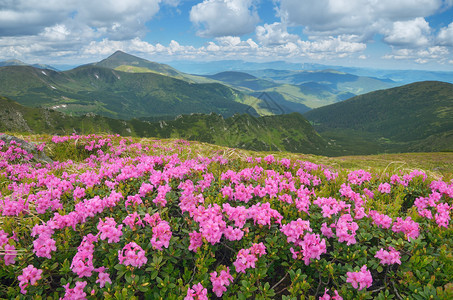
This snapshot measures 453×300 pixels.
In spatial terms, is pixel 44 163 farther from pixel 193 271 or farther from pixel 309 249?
pixel 309 249

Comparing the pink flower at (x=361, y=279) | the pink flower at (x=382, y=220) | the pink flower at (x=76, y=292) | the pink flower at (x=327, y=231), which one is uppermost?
the pink flower at (x=382, y=220)

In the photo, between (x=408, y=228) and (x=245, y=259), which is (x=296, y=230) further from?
(x=408, y=228)

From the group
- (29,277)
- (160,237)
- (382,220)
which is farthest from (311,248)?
(29,277)

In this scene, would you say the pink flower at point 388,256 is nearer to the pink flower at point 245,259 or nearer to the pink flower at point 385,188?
the pink flower at point 245,259

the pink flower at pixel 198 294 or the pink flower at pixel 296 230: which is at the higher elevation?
the pink flower at pixel 296 230

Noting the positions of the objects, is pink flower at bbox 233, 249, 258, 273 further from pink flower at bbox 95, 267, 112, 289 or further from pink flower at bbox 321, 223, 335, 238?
pink flower at bbox 95, 267, 112, 289

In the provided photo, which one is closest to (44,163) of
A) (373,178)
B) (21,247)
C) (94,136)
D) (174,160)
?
(94,136)

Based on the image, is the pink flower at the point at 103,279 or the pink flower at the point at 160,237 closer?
the pink flower at the point at 103,279

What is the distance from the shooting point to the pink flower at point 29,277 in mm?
3062

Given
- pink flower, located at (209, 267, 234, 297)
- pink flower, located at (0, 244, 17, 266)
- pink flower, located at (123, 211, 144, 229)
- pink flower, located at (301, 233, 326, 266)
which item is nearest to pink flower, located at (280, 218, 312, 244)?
pink flower, located at (301, 233, 326, 266)

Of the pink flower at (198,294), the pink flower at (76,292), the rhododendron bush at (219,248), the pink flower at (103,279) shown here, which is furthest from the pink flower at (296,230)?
the pink flower at (76,292)

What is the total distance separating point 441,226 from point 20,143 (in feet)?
51.6

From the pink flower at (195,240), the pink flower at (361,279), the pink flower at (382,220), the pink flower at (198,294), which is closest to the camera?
the pink flower at (198,294)

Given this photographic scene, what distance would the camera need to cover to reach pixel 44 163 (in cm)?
1073
